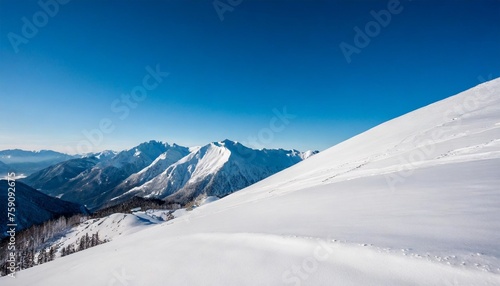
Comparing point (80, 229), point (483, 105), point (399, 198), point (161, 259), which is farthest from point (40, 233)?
point (483, 105)

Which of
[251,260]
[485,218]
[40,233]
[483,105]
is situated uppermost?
[40,233]

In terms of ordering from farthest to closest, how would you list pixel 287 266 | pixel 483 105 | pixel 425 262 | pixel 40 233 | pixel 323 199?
1. pixel 40 233
2. pixel 483 105
3. pixel 323 199
4. pixel 287 266
5. pixel 425 262

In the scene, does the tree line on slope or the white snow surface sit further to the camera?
the tree line on slope

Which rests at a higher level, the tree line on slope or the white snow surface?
the tree line on slope

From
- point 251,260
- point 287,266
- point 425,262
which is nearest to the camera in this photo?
point 425,262

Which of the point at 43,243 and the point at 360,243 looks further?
the point at 43,243

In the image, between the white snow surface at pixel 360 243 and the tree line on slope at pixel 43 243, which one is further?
the tree line on slope at pixel 43 243

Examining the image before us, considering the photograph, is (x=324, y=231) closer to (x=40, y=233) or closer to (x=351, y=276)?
(x=351, y=276)

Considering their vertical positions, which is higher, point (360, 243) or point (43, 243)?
point (43, 243)

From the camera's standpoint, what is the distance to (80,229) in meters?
134

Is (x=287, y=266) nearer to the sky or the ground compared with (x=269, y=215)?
nearer to the ground

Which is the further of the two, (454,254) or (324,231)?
(324,231)

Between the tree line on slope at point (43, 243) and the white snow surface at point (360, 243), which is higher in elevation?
the tree line on slope at point (43, 243)

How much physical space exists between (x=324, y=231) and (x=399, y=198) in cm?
603
